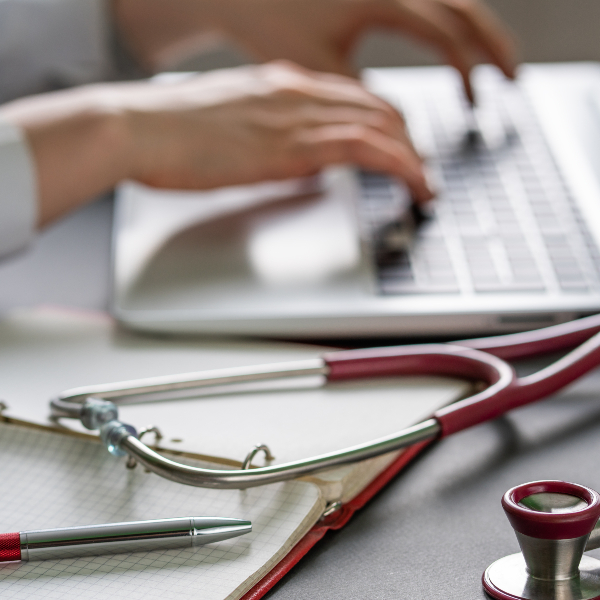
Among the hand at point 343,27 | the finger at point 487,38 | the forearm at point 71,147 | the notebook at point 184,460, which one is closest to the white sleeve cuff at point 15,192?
the forearm at point 71,147

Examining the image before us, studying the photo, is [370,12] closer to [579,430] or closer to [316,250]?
[316,250]

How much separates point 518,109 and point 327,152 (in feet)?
0.98

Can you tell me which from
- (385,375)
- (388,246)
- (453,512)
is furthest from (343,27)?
(453,512)

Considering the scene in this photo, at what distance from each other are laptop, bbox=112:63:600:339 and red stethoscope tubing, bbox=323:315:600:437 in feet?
0.10

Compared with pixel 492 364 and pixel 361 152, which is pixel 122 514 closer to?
pixel 492 364

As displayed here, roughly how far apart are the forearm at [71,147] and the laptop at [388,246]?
0.05m

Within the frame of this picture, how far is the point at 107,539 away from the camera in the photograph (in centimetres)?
31

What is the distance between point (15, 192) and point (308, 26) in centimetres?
50

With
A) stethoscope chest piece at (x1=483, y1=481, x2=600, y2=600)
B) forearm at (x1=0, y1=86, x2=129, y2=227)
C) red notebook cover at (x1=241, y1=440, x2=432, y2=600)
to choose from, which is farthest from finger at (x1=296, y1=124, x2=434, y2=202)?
stethoscope chest piece at (x1=483, y1=481, x2=600, y2=600)

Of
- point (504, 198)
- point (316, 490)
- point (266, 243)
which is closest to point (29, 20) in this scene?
point (266, 243)

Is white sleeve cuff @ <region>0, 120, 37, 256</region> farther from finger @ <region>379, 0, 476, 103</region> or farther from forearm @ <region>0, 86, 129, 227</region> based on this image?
finger @ <region>379, 0, 476, 103</region>

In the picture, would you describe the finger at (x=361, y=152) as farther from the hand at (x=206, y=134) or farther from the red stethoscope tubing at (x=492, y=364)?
the red stethoscope tubing at (x=492, y=364)

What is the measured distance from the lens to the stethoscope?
34cm

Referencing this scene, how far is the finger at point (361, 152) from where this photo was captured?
69cm
